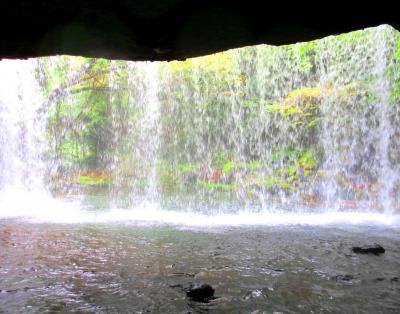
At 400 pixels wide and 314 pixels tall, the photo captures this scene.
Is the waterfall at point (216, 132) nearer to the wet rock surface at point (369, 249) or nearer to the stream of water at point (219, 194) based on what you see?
the stream of water at point (219, 194)

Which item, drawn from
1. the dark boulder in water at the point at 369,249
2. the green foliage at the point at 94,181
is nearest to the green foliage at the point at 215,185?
the green foliage at the point at 94,181

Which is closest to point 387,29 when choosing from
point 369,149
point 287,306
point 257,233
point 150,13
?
point 369,149

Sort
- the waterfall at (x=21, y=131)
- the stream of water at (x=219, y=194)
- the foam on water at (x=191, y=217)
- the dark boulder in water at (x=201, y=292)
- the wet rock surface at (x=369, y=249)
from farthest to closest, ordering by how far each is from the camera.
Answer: the waterfall at (x=21, y=131) < the foam on water at (x=191, y=217) < the wet rock surface at (x=369, y=249) < the stream of water at (x=219, y=194) < the dark boulder in water at (x=201, y=292)

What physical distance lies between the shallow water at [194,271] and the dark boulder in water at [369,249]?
14 centimetres

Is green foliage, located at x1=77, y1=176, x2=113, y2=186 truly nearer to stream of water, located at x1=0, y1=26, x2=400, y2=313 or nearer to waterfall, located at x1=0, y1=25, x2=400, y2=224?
waterfall, located at x1=0, y1=25, x2=400, y2=224

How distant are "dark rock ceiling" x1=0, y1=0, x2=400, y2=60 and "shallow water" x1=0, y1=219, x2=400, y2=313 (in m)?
2.95

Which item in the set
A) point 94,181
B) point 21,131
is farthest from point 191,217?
point 21,131

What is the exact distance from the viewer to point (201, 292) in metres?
4.38

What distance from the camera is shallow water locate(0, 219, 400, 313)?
4188 mm

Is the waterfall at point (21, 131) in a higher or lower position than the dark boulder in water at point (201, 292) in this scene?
higher

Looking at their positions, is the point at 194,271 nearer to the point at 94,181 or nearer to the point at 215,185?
the point at 215,185

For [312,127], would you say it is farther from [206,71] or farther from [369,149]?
[206,71]

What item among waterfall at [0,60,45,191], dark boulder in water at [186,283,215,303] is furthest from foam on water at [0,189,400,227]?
waterfall at [0,60,45,191]

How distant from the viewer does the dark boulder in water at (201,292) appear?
4.30 m
